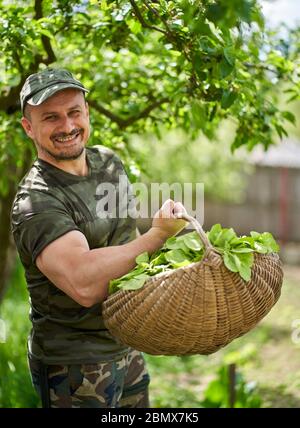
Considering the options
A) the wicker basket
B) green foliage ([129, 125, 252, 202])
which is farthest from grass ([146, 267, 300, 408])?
green foliage ([129, 125, 252, 202])

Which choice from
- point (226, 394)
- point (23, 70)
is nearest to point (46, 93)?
point (23, 70)

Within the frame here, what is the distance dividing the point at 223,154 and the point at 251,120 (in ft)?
26.8

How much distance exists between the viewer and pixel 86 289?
258 cm

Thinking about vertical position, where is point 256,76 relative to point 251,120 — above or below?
above

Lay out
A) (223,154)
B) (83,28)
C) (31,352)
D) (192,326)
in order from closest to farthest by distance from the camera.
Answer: (192,326) → (31,352) → (83,28) → (223,154)

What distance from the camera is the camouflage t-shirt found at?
278 cm

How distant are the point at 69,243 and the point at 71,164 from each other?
454 millimetres

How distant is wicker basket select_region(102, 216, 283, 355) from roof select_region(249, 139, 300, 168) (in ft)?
44.7

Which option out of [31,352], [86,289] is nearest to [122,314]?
[86,289]

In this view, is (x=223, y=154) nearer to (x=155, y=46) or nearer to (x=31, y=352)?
(x=155, y=46)

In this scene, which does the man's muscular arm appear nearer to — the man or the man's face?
the man

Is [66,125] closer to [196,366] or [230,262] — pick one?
[230,262]

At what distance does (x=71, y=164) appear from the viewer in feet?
9.67

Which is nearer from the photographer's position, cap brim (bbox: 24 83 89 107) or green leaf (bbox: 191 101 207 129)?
cap brim (bbox: 24 83 89 107)
